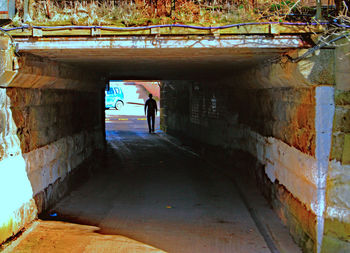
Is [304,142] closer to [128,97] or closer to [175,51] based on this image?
[175,51]

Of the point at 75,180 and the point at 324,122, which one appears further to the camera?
the point at 75,180

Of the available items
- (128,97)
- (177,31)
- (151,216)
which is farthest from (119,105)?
(177,31)

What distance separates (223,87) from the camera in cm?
1323

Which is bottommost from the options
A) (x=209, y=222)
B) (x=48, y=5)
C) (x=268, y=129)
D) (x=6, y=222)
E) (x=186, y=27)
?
(x=209, y=222)

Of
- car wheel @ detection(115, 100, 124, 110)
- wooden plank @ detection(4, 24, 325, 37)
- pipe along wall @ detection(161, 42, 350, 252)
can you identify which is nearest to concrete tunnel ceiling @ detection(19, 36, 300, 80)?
wooden plank @ detection(4, 24, 325, 37)

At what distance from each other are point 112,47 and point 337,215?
4.08 m

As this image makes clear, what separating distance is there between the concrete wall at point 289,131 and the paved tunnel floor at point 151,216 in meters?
0.80

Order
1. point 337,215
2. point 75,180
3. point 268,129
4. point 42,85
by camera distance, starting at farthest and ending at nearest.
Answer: point 75,180 → point 268,129 → point 42,85 → point 337,215

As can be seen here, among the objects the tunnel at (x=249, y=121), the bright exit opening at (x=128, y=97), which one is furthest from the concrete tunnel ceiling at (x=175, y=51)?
the bright exit opening at (x=128, y=97)

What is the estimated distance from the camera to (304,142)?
6082 millimetres

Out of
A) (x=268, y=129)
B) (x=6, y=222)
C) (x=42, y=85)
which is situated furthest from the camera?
(x=268, y=129)

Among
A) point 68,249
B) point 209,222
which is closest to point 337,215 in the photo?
point 209,222

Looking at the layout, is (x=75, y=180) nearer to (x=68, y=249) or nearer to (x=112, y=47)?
(x=68, y=249)

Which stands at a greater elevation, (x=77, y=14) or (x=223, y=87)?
(x=77, y=14)
